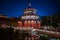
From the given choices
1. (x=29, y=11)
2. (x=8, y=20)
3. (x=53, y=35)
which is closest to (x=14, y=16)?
(x=8, y=20)

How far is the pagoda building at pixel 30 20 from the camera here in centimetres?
212

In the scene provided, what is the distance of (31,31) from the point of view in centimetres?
204

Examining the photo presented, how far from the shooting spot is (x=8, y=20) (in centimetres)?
215

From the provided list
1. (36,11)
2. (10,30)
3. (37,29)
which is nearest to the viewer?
(10,30)

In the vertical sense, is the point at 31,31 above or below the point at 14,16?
below

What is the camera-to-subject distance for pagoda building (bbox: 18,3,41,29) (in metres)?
2.12

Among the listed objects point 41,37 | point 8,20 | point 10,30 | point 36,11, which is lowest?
point 41,37

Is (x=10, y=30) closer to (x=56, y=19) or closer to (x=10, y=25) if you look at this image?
(x=10, y=25)

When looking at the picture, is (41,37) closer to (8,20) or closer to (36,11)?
(36,11)

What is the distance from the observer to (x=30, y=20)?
217 centimetres

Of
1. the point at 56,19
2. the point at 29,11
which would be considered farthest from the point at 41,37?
the point at 29,11

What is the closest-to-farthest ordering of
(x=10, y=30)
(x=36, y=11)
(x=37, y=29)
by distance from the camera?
(x=10, y=30) < (x=37, y=29) < (x=36, y=11)

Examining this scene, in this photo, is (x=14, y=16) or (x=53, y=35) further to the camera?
(x=14, y=16)

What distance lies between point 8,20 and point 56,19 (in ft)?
3.39
